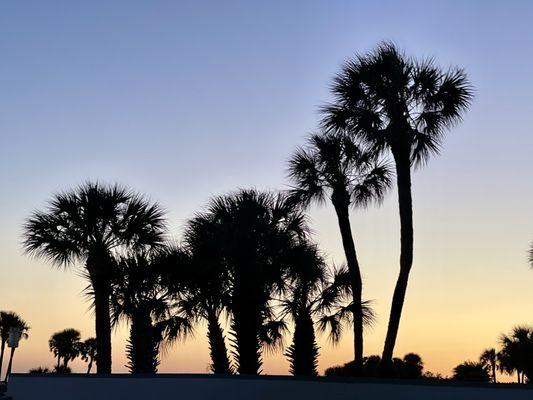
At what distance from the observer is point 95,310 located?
29.9 meters

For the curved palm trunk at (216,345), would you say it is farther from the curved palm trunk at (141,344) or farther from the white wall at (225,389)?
the white wall at (225,389)

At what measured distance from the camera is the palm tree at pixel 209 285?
30.6 meters

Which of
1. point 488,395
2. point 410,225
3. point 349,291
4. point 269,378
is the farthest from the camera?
point 349,291

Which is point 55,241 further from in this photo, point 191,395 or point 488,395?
point 488,395

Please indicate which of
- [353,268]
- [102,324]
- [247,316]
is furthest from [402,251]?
[102,324]

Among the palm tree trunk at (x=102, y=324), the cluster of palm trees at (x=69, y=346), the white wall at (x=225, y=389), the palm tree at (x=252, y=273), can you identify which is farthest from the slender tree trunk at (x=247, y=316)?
the cluster of palm trees at (x=69, y=346)

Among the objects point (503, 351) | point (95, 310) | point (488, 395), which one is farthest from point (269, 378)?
point (503, 351)

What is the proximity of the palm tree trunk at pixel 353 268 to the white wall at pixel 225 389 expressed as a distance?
8060mm

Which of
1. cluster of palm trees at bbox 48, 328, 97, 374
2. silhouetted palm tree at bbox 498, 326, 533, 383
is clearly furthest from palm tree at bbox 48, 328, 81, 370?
silhouetted palm tree at bbox 498, 326, 533, 383

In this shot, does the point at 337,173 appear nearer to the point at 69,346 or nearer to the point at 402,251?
the point at 402,251

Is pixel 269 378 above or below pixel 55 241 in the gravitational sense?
below

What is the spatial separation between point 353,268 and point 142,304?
8070 millimetres

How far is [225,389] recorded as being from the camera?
2178cm

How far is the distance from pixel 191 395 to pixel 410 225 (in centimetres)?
990
